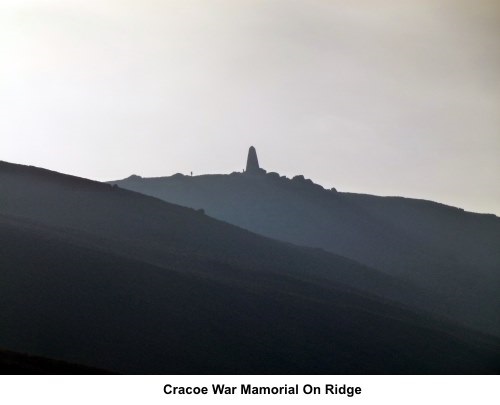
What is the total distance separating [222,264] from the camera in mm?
80500

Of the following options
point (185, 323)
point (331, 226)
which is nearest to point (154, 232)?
point (185, 323)

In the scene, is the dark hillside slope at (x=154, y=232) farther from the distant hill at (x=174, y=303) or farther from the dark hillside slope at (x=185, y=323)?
the dark hillside slope at (x=185, y=323)

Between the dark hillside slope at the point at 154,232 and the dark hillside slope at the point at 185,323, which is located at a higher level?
the dark hillside slope at the point at 154,232

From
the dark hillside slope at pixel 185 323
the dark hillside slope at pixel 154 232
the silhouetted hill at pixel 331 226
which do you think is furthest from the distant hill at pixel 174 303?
the silhouetted hill at pixel 331 226

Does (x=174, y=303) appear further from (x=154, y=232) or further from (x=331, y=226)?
(x=331, y=226)

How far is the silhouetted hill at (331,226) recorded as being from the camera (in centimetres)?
14962

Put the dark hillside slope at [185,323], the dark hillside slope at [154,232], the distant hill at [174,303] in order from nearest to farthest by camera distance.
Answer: the dark hillside slope at [185,323]
the distant hill at [174,303]
the dark hillside slope at [154,232]

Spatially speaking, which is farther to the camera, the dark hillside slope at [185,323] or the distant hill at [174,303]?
the distant hill at [174,303]

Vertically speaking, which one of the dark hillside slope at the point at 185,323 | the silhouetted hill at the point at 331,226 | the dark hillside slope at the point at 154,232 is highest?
the silhouetted hill at the point at 331,226

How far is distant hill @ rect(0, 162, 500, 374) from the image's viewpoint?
4907 centimetres

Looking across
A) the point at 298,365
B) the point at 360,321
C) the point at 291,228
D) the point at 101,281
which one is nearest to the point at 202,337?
the point at 298,365

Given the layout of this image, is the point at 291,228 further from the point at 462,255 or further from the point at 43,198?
the point at 43,198

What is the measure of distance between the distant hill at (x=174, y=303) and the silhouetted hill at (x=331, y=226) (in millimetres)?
49970
